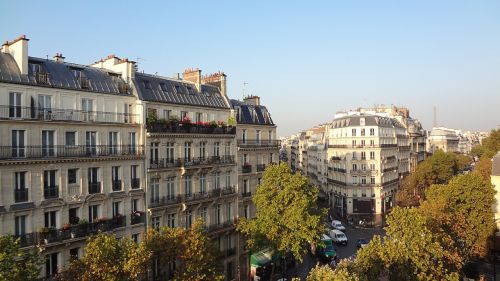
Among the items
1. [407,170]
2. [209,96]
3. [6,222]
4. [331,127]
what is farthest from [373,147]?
[6,222]

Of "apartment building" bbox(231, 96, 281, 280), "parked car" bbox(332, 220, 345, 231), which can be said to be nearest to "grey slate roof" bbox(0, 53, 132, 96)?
"apartment building" bbox(231, 96, 281, 280)

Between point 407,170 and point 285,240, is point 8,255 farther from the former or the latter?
point 407,170

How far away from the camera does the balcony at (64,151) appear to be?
2410cm

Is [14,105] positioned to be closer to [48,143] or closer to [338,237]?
[48,143]

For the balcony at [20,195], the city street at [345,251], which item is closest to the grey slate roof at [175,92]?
the balcony at [20,195]

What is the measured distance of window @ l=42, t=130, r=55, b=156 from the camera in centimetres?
2552

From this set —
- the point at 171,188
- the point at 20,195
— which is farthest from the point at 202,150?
the point at 20,195

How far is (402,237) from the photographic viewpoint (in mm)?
26438

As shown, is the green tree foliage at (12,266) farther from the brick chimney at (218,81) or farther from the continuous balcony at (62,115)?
the brick chimney at (218,81)

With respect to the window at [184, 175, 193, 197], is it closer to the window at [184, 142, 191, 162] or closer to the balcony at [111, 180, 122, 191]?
the window at [184, 142, 191, 162]

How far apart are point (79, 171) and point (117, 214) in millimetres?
4090

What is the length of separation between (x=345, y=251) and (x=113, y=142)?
3281 cm

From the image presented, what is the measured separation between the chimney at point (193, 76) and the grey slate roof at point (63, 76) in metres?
7.87

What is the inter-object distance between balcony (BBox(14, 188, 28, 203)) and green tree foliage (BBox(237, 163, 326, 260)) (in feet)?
53.4
